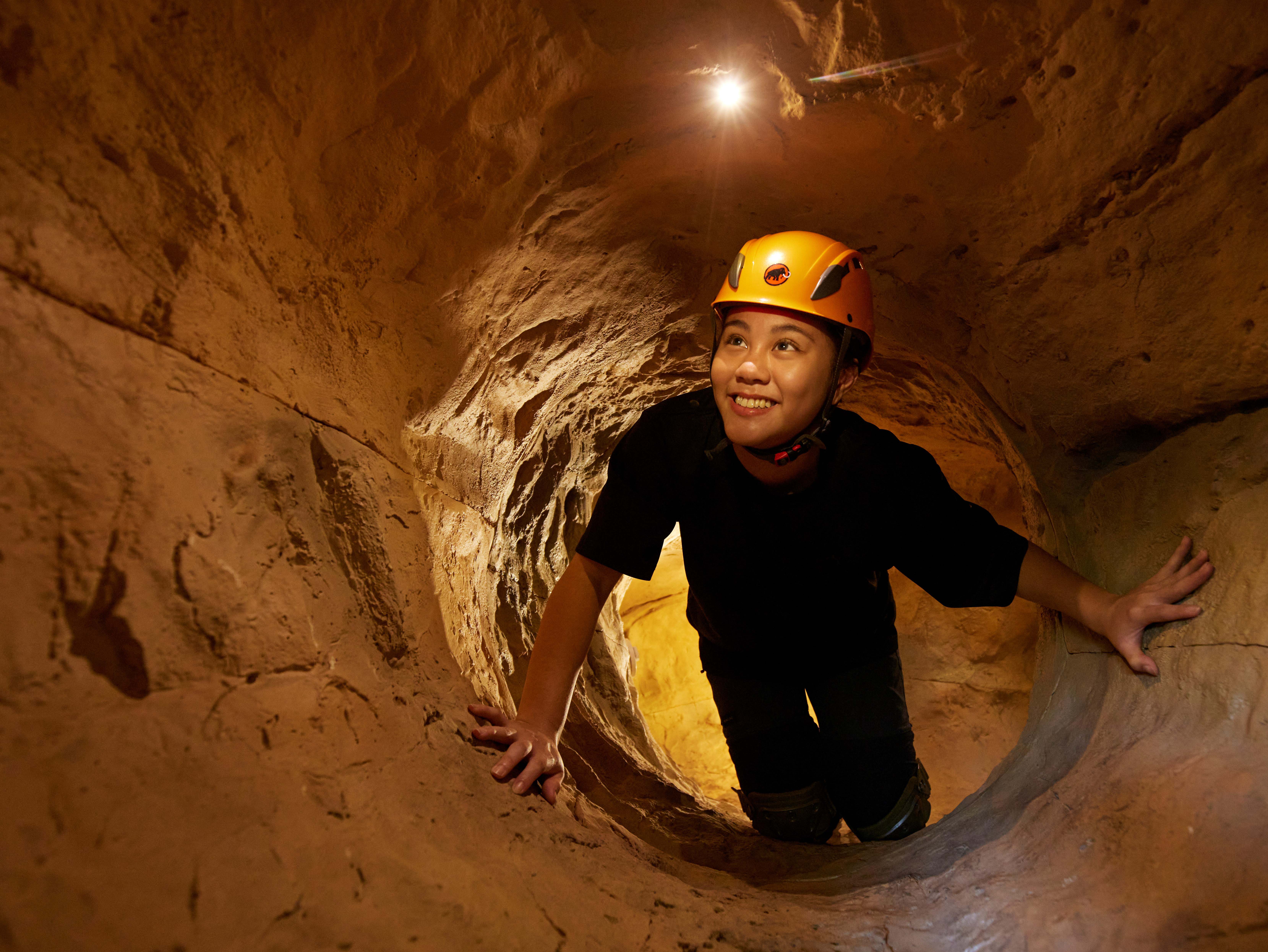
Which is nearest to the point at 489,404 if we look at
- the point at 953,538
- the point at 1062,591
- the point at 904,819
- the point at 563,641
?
the point at 563,641

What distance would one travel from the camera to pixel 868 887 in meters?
1.96

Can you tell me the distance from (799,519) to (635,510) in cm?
55

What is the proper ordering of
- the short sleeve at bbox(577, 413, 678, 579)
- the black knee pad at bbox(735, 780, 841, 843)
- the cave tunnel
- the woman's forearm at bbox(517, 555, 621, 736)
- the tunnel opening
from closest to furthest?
the cave tunnel < the woman's forearm at bbox(517, 555, 621, 736) < the short sleeve at bbox(577, 413, 678, 579) < the tunnel opening < the black knee pad at bbox(735, 780, 841, 843)

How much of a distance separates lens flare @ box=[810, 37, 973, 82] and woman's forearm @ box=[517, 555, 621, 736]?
1612 millimetres

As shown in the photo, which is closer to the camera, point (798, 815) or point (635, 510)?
point (635, 510)

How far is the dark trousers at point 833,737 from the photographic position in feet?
9.29

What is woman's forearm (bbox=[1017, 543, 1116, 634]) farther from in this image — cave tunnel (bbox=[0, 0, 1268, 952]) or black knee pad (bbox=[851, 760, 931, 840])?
black knee pad (bbox=[851, 760, 931, 840])

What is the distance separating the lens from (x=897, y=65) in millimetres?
1994

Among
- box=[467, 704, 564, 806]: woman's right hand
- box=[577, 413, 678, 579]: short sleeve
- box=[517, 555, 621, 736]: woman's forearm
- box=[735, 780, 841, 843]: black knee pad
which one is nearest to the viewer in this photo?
box=[467, 704, 564, 806]: woman's right hand

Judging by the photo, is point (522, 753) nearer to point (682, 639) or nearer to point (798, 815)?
point (798, 815)

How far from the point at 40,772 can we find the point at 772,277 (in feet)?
6.69

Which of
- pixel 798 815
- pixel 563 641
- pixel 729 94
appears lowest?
pixel 798 815

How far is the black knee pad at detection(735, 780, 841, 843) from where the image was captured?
111 inches

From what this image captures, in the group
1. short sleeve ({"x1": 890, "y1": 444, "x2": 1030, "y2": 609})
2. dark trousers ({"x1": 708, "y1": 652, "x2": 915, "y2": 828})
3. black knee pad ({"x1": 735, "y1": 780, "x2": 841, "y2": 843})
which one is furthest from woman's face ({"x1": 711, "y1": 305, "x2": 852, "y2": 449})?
black knee pad ({"x1": 735, "y1": 780, "x2": 841, "y2": 843})
